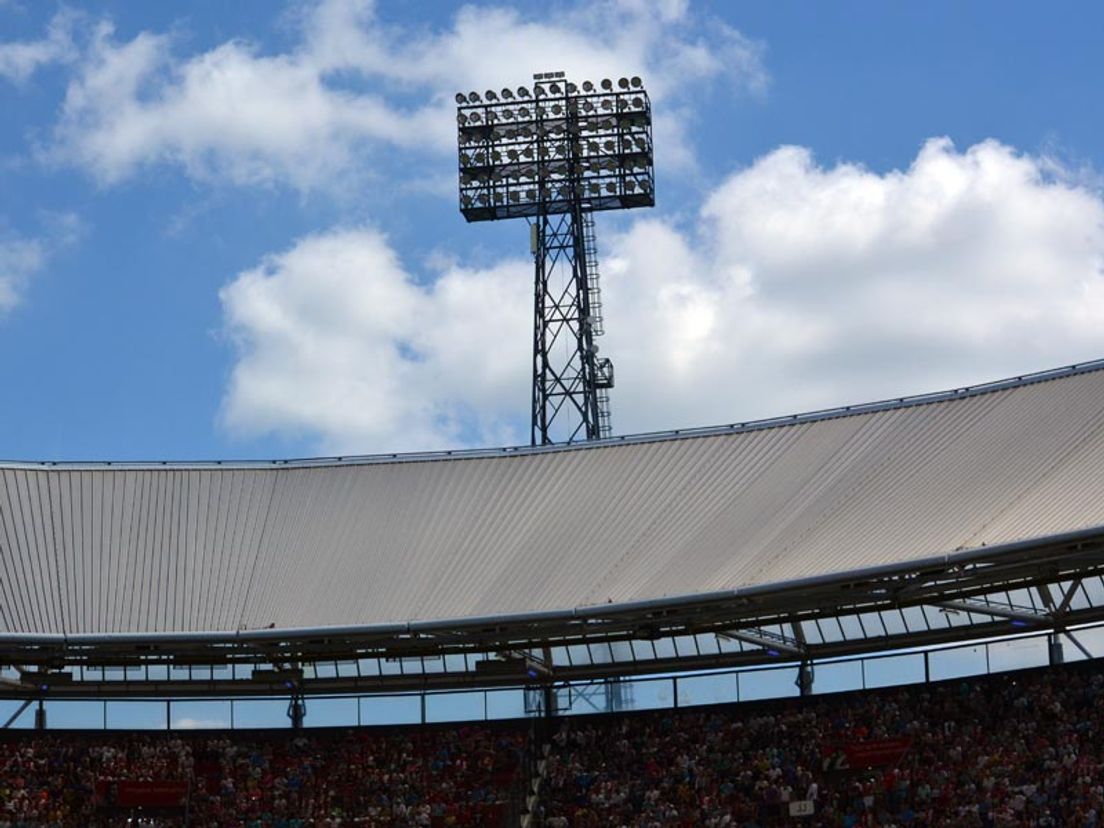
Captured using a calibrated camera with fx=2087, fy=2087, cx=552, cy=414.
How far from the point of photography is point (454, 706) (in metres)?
55.9

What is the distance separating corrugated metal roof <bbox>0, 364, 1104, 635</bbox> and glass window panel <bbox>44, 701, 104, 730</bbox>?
16.7 feet

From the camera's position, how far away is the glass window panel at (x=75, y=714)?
5597cm

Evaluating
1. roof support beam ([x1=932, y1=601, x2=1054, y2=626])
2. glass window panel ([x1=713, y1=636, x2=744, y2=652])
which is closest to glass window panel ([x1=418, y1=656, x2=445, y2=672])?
glass window panel ([x1=713, y1=636, x2=744, y2=652])

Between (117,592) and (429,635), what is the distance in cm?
795

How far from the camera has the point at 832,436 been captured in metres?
53.1

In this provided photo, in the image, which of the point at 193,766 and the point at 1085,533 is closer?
the point at 1085,533

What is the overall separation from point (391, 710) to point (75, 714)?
8.47 m

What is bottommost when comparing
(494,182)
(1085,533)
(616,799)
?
(616,799)

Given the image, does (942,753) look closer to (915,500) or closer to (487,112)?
(915,500)

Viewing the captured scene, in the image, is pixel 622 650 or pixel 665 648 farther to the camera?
pixel 622 650

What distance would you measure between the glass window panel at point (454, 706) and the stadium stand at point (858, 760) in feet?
8.44

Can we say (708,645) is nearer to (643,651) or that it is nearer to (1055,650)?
(643,651)

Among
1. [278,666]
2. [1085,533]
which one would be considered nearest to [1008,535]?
[1085,533]

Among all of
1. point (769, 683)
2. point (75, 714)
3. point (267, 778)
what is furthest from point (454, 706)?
point (75, 714)
